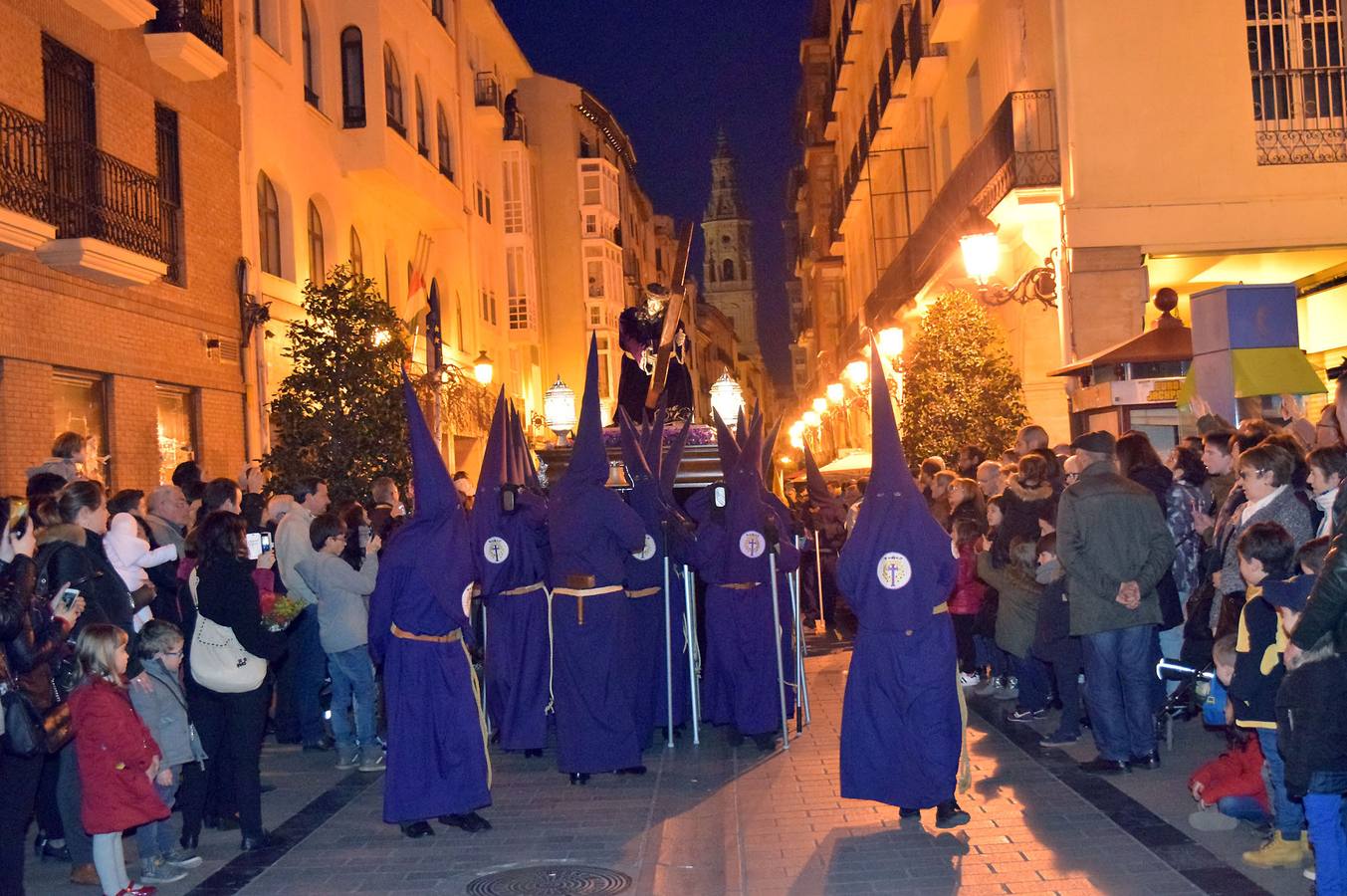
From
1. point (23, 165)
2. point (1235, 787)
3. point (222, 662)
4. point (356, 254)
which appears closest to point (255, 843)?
point (222, 662)

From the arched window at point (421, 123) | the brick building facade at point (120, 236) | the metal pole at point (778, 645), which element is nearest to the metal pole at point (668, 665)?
the metal pole at point (778, 645)

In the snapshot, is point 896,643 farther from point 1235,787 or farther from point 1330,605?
point 1330,605

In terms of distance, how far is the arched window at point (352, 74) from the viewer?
2566 centimetres

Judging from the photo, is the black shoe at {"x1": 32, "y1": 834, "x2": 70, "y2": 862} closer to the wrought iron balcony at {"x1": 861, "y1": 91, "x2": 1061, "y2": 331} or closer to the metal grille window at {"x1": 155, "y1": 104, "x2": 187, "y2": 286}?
the metal grille window at {"x1": 155, "y1": 104, "x2": 187, "y2": 286}

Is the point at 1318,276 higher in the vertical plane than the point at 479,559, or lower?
higher

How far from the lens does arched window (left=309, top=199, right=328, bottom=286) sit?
922 inches

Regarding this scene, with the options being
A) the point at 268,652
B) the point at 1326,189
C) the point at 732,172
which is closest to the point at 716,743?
the point at 268,652

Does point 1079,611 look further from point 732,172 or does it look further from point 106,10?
point 732,172

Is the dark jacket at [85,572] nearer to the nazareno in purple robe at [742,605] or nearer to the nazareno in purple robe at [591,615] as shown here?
the nazareno in purple robe at [591,615]

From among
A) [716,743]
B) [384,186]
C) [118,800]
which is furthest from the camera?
[384,186]

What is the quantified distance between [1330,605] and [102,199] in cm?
1385

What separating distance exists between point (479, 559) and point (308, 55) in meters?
16.5

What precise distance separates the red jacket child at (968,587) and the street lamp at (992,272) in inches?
235

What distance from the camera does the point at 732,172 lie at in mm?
144875
